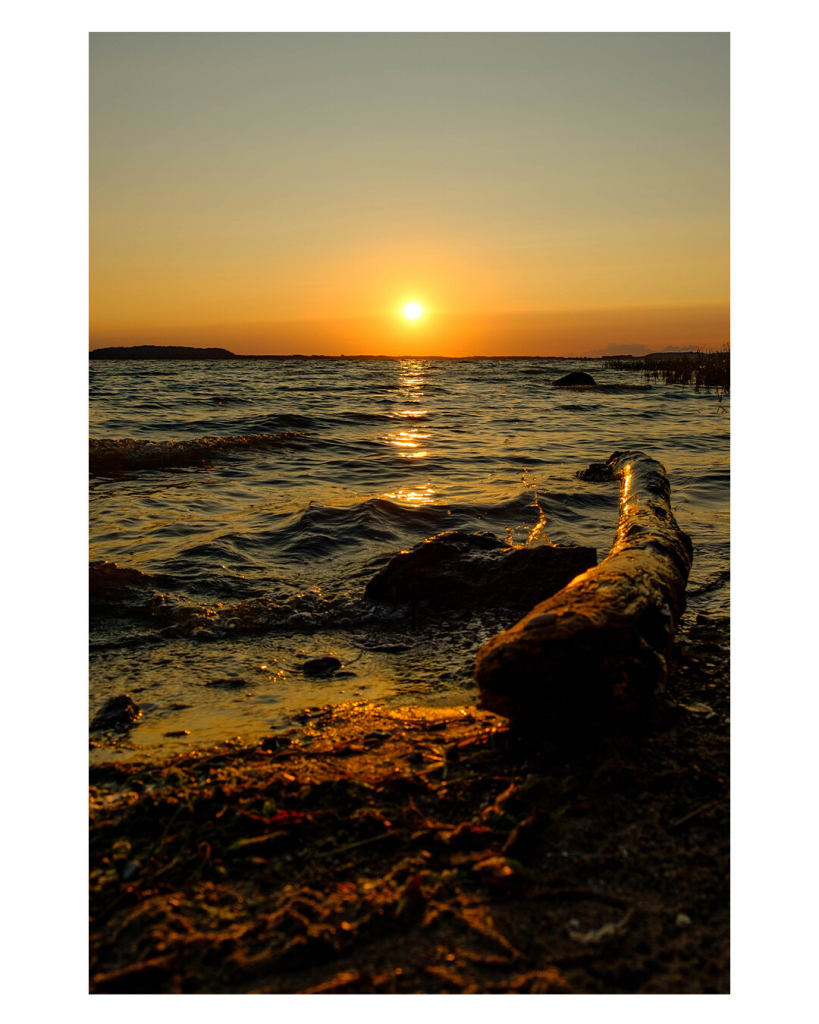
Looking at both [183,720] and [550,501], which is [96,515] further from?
[550,501]

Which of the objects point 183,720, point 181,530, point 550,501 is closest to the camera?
point 183,720

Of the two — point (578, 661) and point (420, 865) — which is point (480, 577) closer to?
point (578, 661)

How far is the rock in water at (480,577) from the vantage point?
4.76 metres

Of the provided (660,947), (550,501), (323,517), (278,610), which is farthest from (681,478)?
(660,947)

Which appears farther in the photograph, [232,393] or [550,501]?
[232,393]

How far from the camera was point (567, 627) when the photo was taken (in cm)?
246

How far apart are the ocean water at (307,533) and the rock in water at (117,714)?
8cm

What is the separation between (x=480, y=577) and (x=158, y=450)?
9.02 m

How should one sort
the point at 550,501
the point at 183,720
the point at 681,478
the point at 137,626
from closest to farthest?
the point at 183,720
the point at 137,626
the point at 550,501
the point at 681,478

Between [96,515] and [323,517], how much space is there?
2665 millimetres

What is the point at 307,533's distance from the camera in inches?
263

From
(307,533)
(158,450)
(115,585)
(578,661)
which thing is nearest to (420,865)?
(578,661)

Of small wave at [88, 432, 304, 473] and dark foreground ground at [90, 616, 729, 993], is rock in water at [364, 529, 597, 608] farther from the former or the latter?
small wave at [88, 432, 304, 473]

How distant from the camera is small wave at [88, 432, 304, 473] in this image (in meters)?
11.0
